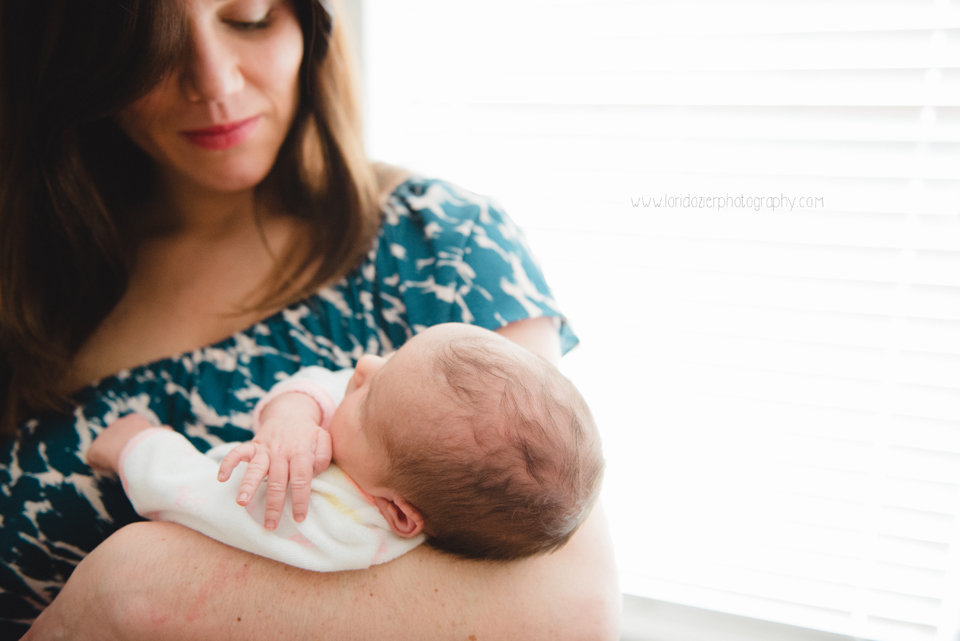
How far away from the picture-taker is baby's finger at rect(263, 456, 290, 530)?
712mm

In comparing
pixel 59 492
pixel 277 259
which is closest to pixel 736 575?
pixel 277 259

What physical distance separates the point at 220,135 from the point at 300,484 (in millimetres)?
650

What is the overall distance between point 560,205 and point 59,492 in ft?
4.02

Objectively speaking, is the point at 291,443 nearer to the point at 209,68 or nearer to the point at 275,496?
the point at 275,496

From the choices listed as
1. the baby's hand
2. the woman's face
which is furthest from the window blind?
the baby's hand

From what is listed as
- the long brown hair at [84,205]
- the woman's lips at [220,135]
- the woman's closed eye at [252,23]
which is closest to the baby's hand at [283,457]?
the long brown hair at [84,205]

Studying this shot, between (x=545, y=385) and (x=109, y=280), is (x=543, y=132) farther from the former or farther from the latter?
(x=109, y=280)

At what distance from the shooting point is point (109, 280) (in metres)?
1.20

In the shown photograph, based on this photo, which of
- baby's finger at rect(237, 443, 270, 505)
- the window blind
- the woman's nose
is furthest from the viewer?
the window blind

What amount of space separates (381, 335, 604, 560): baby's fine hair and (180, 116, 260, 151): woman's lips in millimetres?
599

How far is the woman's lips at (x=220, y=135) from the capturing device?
0.98 m

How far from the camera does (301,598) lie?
74 centimetres

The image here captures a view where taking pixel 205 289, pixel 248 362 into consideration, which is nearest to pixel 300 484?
pixel 248 362

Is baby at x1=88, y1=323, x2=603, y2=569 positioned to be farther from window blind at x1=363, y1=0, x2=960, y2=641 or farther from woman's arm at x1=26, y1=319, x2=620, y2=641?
window blind at x1=363, y1=0, x2=960, y2=641
